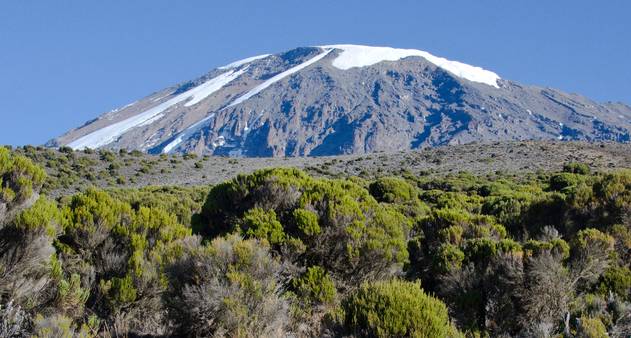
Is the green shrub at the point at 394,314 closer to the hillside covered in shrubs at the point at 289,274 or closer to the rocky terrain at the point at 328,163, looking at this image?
the hillside covered in shrubs at the point at 289,274

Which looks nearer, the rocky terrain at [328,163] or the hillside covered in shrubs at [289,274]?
the hillside covered in shrubs at [289,274]

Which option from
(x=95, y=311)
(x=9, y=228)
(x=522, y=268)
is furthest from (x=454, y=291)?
(x=9, y=228)

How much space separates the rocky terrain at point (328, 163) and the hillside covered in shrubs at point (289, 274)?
78.9 ft

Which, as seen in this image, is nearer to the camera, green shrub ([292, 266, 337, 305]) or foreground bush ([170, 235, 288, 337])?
foreground bush ([170, 235, 288, 337])

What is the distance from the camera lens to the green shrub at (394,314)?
5.17m

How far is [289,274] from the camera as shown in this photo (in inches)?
307

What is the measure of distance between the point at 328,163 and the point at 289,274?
35365 mm

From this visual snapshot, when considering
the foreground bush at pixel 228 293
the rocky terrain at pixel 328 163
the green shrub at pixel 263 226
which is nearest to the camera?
the foreground bush at pixel 228 293

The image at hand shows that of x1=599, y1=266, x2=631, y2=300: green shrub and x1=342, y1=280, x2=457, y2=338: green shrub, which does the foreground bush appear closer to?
x1=342, y1=280, x2=457, y2=338: green shrub

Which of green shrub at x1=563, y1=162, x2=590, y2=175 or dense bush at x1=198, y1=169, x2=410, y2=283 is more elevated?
dense bush at x1=198, y1=169, x2=410, y2=283

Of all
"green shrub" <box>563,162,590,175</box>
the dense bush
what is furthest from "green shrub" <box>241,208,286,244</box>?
"green shrub" <box>563,162,590,175</box>

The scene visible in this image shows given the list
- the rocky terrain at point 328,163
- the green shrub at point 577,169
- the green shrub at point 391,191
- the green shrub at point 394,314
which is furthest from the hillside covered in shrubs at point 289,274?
the green shrub at point 577,169

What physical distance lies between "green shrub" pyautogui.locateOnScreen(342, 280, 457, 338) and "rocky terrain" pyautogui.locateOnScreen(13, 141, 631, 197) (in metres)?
27.2

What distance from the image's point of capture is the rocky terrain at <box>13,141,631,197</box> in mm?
35188
